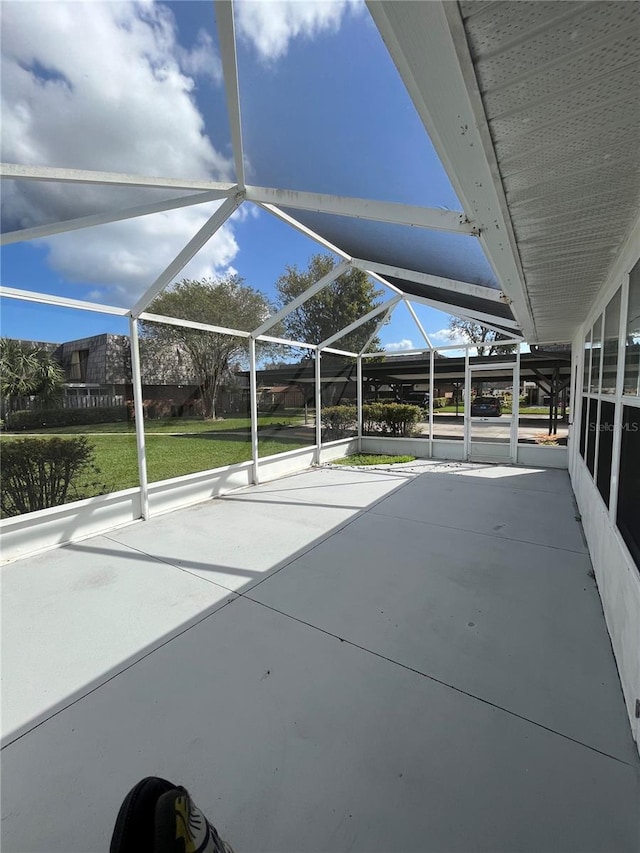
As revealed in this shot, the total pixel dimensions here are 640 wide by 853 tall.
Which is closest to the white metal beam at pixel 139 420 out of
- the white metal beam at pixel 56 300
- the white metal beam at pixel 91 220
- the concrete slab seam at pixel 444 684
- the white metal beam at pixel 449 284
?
the white metal beam at pixel 56 300

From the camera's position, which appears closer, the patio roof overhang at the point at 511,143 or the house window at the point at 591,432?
the patio roof overhang at the point at 511,143

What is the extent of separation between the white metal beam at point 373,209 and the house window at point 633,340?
0.92 meters

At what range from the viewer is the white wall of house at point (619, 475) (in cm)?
173

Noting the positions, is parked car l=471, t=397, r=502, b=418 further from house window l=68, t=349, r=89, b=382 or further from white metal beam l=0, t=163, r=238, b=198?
house window l=68, t=349, r=89, b=382

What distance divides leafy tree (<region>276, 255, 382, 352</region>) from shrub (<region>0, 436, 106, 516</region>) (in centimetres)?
387

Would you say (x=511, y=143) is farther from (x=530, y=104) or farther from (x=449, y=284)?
(x=449, y=284)

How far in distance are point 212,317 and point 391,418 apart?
5.10 metres

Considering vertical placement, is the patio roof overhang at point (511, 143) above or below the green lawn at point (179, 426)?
above

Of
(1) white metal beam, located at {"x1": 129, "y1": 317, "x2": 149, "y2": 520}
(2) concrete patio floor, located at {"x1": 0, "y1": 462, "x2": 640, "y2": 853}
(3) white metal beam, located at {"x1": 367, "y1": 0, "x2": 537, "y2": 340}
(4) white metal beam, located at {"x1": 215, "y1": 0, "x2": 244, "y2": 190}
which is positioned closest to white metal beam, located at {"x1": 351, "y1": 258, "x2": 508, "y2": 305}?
(3) white metal beam, located at {"x1": 367, "y1": 0, "x2": 537, "y2": 340}

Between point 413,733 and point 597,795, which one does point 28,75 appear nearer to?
point 413,733

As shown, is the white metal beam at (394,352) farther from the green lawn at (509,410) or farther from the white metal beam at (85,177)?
the white metal beam at (85,177)

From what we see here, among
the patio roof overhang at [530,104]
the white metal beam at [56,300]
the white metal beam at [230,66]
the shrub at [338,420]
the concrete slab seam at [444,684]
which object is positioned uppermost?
the white metal beam at [230,66]

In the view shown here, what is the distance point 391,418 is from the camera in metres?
9.13

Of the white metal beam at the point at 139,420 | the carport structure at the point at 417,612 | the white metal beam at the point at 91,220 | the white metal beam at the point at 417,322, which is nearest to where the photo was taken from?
the carport structure at the point at 417,612
